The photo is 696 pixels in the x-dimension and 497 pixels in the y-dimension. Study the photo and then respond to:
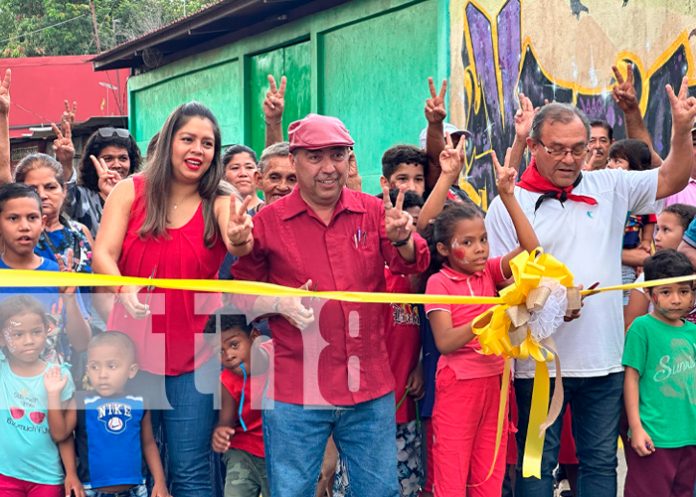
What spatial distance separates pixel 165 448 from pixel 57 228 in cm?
141

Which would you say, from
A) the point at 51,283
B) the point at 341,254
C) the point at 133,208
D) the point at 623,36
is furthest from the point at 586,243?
the point at 623,36

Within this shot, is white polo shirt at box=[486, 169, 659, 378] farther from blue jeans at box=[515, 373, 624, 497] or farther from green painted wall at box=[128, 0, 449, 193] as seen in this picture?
green painted wall at box=[128, 0, 449, 193]

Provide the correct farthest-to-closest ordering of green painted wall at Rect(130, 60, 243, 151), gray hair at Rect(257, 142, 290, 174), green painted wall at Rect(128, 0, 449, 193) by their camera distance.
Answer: green painted wall at Rect(130, 60, 243, 151), green painted wall at Rect(128, 0, 449, 193), gray hair at Rect(257, 142, 290, 174)

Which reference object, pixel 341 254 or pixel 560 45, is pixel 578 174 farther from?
pixel 560 45

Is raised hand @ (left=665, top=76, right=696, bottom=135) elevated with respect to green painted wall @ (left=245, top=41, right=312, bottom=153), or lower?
lower

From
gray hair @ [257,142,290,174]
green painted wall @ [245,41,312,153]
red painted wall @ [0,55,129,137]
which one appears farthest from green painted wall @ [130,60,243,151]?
gray hair @ [257,142,290,174]

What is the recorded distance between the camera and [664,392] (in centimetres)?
495

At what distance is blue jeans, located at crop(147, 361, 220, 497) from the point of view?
447cm

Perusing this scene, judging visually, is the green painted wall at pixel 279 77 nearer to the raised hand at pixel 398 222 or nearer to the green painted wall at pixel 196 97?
the green painted wall at pixel 196 97

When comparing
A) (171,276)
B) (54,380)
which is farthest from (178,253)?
(54,380)

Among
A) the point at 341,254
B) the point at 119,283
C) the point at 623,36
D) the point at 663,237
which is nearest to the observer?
the point at 119,283

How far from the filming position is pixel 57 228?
541 cm

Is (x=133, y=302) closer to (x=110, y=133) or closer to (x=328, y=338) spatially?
(x=328, y=338)

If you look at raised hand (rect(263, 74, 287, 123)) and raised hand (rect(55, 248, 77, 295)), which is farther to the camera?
raised hand (rect(263, 74, 287, 123))
